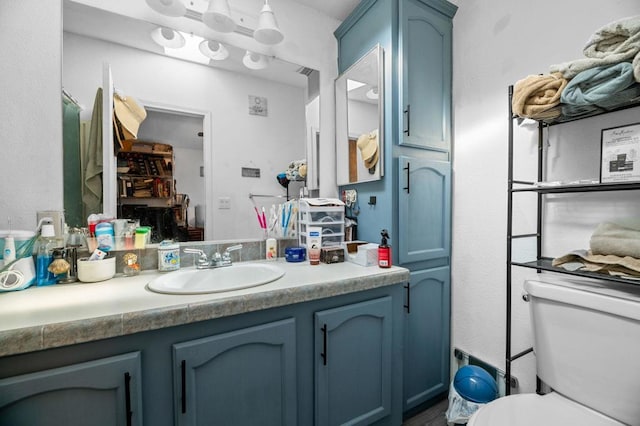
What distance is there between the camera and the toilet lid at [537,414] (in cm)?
89

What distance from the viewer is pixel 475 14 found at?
1533 millimetres

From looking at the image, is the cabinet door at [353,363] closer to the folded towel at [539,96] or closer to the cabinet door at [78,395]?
the cabinet door at [78,395]

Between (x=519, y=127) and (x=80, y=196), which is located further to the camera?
(x=519, y=127)

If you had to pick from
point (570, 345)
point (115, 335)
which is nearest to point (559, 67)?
point (570, 345)

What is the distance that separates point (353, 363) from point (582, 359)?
2.69 ft

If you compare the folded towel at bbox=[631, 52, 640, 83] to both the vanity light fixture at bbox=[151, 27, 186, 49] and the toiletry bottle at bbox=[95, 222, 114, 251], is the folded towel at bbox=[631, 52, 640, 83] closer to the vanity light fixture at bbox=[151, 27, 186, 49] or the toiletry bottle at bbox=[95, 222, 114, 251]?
the vanity light fixture at bbox=[151, 27, 186, 49]

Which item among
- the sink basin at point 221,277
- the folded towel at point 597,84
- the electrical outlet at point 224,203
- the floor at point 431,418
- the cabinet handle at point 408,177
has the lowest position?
the floor at point 431,418

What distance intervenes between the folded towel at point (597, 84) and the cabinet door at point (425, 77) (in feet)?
2.06

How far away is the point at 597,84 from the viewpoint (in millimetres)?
908

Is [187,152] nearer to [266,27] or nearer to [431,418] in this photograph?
[266,27]

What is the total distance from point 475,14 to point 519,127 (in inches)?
28.5

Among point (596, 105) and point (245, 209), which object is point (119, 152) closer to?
point (245, 209)

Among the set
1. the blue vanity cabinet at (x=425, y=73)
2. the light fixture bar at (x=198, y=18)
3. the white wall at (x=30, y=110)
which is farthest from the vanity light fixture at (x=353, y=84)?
the white wall at (x=30, y=110)

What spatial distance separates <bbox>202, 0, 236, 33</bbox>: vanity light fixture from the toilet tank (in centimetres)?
178
